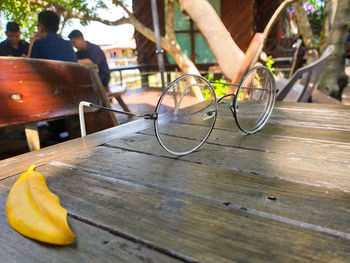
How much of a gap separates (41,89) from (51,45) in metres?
1.30

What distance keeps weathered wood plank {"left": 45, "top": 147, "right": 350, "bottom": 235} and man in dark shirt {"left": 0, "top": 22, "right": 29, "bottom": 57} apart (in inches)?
134

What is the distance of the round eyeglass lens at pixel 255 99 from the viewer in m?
1.01

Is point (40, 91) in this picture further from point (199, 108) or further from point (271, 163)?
point (271, 163)

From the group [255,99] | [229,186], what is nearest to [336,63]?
[255,99]

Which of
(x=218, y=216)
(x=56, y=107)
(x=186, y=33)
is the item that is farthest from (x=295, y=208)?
(x=186, y=33)

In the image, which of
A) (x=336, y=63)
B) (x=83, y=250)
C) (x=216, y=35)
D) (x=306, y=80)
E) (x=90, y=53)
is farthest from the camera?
(x=336, y=63)

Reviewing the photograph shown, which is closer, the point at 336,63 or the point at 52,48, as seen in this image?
the point at 52,48

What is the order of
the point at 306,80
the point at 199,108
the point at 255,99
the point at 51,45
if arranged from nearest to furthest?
the point at 199,108 → the point at 255,99 → the point at 306,80 → the point at 51,45

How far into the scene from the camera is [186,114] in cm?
109

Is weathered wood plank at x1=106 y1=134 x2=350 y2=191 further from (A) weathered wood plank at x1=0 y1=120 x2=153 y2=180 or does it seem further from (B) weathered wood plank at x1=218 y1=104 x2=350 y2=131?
(B) weathered wood plank at x1=218 y1=104 x2=350 y2=131

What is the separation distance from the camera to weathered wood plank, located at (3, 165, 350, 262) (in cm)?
42

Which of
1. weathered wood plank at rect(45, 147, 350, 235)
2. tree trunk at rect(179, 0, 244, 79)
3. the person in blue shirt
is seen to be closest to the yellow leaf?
weathered wood plank at rect(45, 147, 350, 235)

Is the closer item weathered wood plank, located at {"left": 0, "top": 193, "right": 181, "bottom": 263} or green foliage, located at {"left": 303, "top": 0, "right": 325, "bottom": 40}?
weathered wood plank, located at {"left": 0, "top": 193, "right": 181, "bottom": 263}

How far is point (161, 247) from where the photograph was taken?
434 millimetres
